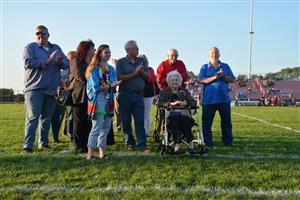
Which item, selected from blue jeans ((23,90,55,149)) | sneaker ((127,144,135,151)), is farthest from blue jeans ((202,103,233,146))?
blue jeans ((23,90,55,149))

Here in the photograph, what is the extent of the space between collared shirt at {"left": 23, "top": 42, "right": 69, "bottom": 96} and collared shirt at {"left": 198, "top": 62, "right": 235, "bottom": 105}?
2.56 metres

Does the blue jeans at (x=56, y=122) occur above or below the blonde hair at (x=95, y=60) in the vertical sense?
below

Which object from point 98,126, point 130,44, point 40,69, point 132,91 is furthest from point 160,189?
point 40,69

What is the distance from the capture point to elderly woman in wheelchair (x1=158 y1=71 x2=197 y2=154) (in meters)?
5.57

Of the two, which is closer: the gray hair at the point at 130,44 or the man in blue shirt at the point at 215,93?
the gray hair at the point at 130,44

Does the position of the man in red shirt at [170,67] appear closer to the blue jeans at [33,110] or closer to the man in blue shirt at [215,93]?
the man in blue shirt at [215,93]

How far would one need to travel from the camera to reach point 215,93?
22.5ft

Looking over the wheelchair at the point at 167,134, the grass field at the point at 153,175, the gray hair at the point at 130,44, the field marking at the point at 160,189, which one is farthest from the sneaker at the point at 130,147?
the field marking at the point at 160,189

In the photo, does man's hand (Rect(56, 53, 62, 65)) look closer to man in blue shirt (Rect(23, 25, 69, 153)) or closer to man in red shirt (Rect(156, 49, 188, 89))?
man in blue shirt (Rect(23, 25, 69, 153))

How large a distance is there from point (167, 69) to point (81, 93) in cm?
196

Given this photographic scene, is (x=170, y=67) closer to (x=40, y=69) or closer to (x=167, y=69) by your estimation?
(x=167, y=69)

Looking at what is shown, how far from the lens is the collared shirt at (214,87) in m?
6.84

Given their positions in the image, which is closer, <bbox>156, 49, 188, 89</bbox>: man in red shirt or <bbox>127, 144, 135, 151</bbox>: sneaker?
<bbox>127, 144, 135, 151</bbox>: sneaker

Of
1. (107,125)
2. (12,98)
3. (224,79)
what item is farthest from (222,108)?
(12,98)
